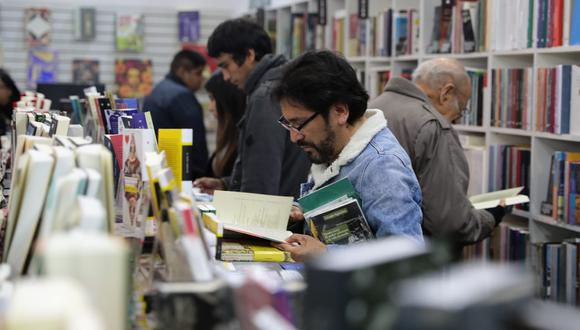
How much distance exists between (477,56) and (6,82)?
12.7 feet

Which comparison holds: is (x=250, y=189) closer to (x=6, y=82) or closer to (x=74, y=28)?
(x=6, y=82)

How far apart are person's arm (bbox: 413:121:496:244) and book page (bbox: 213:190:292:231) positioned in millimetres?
948

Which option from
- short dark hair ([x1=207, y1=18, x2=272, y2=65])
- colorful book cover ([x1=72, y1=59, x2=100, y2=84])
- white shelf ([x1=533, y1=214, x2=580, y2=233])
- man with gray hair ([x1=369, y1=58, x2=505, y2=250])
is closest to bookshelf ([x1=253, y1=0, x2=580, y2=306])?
white shelf ([x1=533, y1=214, x2=580, y2=233])

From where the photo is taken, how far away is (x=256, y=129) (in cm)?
364

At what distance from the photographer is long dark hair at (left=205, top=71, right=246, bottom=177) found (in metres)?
4.79

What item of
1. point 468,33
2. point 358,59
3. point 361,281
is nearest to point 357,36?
point 358,59

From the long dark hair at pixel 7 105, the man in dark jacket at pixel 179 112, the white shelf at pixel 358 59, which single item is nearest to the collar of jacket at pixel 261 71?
the man in dark jacket at pixel 179 112

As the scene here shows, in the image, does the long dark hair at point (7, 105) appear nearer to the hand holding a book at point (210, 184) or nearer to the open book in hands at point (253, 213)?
the hand holding a book at point (210, 184)

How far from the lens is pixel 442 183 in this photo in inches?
141

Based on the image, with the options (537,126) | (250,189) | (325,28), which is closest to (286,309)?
(250,189)

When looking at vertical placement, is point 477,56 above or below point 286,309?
above

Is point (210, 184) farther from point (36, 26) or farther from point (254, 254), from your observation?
point (36, 26)

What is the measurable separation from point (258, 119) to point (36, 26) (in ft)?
17.7

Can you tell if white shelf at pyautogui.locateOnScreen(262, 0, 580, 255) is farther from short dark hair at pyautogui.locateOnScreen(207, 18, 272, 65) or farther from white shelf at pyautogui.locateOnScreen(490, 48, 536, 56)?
short dark hair at pyautogui.locateOnScreen(207, 18, 272, 65)
